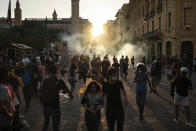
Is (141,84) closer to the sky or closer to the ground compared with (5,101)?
closer to the ground

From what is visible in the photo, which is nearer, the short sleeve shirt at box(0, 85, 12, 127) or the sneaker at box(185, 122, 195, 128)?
the short sleeve shirt at box(0, 85, 12, 127)

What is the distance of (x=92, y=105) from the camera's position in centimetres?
494

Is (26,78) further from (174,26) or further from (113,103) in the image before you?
(174,26)

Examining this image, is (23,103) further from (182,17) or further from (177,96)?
(182,17)

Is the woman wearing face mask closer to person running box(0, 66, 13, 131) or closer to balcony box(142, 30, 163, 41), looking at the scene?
person running box(0, 66, 13, 131)

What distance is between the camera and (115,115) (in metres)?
5.19

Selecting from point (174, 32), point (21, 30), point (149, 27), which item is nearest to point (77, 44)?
point (21, 30)

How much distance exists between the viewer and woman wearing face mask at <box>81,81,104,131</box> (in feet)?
16.0

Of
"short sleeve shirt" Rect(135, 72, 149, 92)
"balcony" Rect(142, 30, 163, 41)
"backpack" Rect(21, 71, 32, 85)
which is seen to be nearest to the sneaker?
"short sleeve shirt" Rect(135, 72, 149, 92)

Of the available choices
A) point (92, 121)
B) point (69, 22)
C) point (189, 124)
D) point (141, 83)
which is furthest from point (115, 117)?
point (69, 22)

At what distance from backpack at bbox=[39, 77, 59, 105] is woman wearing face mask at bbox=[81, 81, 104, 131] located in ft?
2.28

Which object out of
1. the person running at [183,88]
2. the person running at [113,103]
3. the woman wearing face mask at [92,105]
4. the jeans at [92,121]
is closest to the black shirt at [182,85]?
the person running at [183,88]

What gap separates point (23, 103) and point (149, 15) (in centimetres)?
3437

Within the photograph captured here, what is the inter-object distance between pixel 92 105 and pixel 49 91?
0.97m
